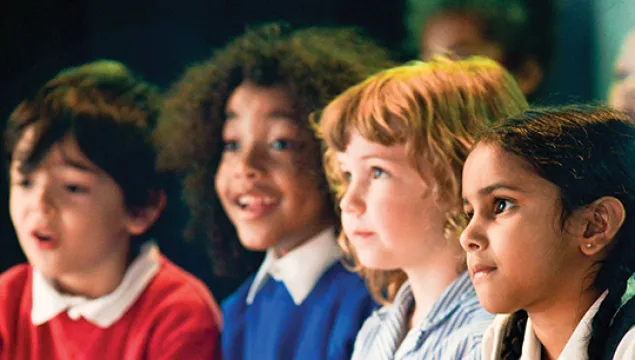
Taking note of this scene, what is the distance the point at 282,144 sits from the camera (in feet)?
5.93

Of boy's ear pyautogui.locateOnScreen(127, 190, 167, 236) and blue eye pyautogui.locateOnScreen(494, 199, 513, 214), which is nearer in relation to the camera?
blue eye pyautogui.locateOnScreen(494, 199, 513, 214)

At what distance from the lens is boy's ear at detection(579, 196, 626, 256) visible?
121cm

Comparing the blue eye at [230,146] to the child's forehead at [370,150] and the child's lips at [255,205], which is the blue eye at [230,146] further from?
the child's forehead at [370,150]

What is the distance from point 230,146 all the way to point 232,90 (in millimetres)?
112

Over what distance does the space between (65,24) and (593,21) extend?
3.76 ft

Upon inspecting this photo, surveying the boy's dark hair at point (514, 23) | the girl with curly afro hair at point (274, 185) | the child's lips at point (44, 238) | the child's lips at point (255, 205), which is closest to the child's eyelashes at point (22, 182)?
the child's lips at point (44, 238)

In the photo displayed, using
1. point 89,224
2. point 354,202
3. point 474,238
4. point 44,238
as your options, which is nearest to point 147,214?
point 89,224

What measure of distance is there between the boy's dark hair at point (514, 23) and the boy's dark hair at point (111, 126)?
681 millimetres

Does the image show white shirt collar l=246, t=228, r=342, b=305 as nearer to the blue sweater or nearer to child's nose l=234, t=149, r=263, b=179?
the blue sweater

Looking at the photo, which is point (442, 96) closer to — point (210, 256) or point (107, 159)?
point (210, 256)

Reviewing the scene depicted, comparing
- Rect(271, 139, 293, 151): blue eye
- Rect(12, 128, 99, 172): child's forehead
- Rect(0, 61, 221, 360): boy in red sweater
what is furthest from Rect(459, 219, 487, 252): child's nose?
Rect(12, 128, 99, 172): child's forehead

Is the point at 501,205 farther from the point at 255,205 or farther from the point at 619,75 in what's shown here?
the point at 255,205

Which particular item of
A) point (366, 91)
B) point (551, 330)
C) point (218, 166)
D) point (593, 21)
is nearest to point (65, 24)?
point (218, 166)

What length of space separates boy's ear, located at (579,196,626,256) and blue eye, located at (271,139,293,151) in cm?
73
